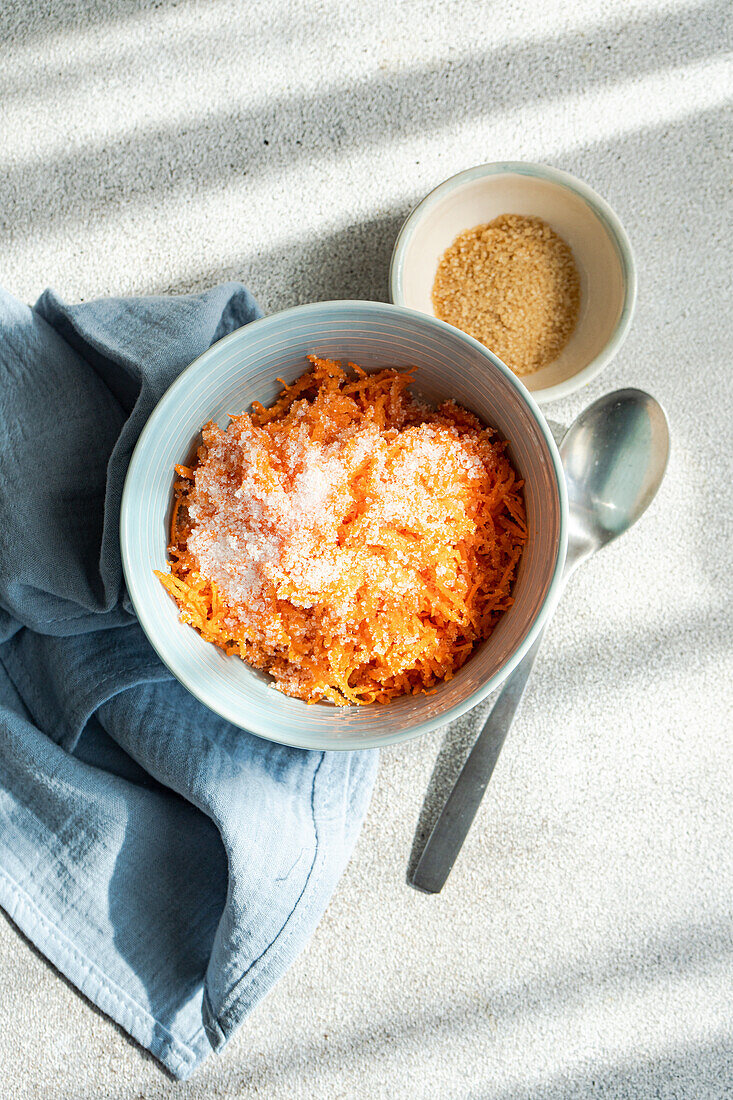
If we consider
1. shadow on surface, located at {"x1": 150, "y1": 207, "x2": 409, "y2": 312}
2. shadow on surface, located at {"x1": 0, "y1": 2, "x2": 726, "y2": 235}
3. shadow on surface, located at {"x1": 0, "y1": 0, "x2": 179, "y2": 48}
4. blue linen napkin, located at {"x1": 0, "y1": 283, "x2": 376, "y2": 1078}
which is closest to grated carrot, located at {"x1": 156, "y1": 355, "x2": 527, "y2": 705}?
blue linen napkin, located at {"x1": 0, "y1": 283, "x2": 376, "y2": 1078}

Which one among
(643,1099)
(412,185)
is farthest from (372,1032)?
(412,185)

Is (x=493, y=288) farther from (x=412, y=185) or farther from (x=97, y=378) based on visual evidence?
(x=97, y=378)

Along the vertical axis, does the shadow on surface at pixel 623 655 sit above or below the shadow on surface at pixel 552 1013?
above

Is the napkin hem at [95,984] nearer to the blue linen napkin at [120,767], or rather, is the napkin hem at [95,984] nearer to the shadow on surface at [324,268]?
the blue linen napkin at [120,767]

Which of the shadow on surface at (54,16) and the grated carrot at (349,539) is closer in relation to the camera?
the grated carrot at (349,539)

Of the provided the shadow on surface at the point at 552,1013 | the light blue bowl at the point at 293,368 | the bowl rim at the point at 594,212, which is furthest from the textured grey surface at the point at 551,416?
the light blue bowl at the point at 293,368

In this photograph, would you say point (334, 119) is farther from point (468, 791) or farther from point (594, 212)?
point (468, 791)
